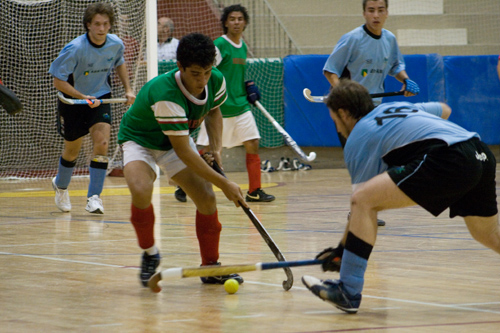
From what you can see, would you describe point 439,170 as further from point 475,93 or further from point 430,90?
point 475,93

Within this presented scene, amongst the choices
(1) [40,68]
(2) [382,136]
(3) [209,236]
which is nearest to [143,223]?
(3) [209,236]

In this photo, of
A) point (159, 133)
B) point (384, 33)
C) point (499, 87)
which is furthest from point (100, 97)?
point (499, 87)

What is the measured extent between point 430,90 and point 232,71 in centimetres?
489

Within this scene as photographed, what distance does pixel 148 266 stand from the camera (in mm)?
3625

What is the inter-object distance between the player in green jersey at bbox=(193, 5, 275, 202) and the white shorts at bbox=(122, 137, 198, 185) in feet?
11.4

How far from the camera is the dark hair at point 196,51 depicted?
3348 millimetres

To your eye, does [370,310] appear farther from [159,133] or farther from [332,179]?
[332,179]

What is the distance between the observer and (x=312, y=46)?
44.6 feet

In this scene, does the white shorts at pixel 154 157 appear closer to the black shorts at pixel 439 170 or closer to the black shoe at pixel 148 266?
the black shoe at pixel 148 266

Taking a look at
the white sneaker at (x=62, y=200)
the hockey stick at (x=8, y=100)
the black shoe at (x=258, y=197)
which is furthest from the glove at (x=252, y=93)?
the hockey stick at (x=8, y=100)

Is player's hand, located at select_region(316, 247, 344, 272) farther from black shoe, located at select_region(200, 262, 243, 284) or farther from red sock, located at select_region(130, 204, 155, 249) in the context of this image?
red sock, located at select_region(130, 204, 155, 249)

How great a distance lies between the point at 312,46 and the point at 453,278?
33.8ft

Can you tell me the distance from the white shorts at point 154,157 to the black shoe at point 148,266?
1.35 ft

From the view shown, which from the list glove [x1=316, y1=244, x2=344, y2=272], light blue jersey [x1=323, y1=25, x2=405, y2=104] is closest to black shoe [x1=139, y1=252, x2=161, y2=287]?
glove [x1=316, y1=244, x2=344, y2=272]
